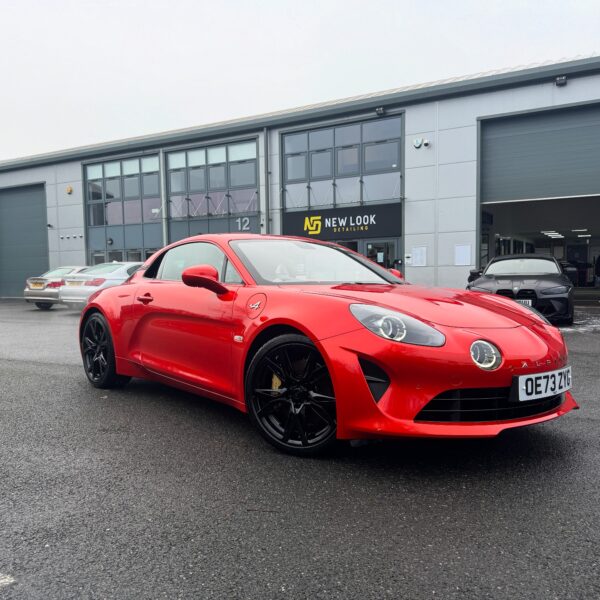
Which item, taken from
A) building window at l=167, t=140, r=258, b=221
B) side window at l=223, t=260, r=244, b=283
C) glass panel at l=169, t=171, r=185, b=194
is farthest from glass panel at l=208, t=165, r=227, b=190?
side window at l=223, t=260, r=244, b=283

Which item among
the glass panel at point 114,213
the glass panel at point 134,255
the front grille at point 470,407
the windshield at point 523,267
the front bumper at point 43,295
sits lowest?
the front bumper at point 43,295

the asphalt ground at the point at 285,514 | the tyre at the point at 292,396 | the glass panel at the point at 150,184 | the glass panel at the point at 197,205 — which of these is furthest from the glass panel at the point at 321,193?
the tyre at the point at 292,396

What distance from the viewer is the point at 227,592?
1704 mm

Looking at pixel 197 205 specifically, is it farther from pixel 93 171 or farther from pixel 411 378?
pixel 411 378

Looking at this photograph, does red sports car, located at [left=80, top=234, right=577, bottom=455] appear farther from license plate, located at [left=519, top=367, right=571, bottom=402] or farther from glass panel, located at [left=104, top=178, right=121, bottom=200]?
glass panel, located at [left=104, top=178, right=121, bottom=200]

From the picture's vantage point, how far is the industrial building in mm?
16094

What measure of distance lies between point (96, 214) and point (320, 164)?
1135 cm

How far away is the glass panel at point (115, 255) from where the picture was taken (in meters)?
23.8

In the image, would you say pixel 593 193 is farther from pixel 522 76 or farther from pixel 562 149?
pixel 522 76

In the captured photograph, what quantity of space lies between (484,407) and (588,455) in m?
0.80

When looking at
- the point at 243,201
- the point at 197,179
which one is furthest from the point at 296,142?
the point at 197,179

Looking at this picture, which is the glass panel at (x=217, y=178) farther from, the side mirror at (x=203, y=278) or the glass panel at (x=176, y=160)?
the side mirror at (x=203, y=278)

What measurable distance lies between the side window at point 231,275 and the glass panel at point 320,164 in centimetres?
1615

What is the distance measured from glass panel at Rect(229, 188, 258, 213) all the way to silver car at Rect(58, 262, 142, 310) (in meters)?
7.66
